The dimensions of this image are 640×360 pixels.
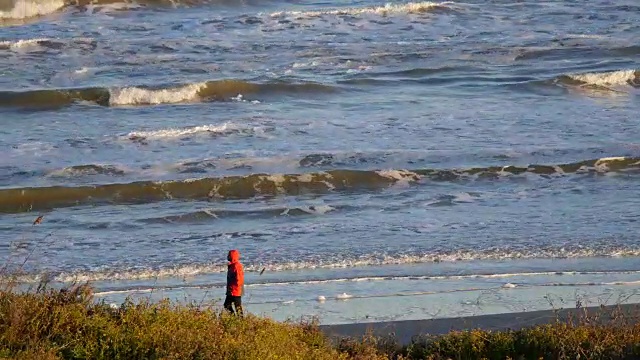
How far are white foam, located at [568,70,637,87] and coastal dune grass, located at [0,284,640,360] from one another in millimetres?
17967

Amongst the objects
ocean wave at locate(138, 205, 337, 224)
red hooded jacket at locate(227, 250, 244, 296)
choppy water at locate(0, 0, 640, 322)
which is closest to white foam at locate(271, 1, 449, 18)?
choppy water at locate(0, 0, 640, 322)

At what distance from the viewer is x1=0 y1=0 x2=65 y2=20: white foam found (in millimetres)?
36125

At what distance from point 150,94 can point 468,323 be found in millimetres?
15436

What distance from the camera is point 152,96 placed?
25281mm

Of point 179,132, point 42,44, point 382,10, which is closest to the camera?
point 179,132

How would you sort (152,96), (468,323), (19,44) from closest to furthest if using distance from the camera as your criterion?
(468,323) < (152,96) < (19,44)

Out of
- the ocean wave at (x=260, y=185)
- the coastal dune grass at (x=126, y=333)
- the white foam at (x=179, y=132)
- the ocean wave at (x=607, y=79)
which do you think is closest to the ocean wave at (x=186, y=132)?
the white foam at (x=179, y=132)

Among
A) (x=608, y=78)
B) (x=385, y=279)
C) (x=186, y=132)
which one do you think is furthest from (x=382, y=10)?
(x=385, y=279)

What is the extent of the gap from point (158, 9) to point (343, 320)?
Answer: 26.9 meters

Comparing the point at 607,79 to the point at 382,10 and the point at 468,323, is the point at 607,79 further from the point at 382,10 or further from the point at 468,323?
the point at 468,323

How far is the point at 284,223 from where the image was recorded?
16.2 meters

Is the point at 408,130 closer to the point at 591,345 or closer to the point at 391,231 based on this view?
the point at 391,231

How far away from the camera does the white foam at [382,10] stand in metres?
35.0

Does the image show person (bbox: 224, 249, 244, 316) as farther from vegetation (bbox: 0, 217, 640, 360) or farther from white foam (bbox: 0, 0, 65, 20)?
white foam (bbox: 0, 0, 65, 20)
